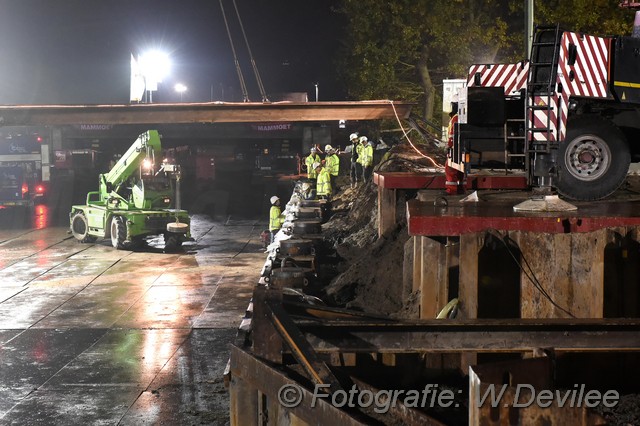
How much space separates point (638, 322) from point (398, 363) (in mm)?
2522

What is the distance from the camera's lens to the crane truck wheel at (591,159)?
10406mm

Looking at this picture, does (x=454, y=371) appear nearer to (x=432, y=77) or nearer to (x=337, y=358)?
(x=337, y=358)

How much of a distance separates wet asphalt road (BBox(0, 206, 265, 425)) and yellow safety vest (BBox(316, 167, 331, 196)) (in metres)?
2.64

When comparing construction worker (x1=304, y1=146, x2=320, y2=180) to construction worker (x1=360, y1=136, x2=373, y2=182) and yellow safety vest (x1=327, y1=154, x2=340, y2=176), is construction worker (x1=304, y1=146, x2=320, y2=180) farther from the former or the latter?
construction worker (x1=360, y1=136, x2=373, y2=182)

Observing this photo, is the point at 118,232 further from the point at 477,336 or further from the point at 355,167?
the point at 477,336

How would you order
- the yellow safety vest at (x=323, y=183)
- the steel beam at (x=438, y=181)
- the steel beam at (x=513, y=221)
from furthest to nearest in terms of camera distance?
the yellow safety vest at (x=323, y=183), the steel beam at (x=438, y=181), the steel beam at (x=513, y=221)

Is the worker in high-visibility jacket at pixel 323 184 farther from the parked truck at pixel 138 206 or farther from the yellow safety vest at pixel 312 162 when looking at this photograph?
the parked truck at pixel 138 206

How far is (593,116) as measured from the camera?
10.6 metres

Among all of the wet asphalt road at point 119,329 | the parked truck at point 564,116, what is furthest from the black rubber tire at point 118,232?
the parked truck at point 564,116

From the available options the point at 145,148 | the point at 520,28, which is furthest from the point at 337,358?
the point at 520,28

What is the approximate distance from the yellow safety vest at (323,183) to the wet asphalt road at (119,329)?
264cm

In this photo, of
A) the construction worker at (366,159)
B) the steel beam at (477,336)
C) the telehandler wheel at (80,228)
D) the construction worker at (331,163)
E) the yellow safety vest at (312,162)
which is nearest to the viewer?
the steel beam at (477,336)

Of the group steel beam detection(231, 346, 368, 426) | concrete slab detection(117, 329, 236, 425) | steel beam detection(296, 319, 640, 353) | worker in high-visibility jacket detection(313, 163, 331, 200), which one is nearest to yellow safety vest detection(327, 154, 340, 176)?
worker in high-visibility jacket detection(313, 163, 331, 200)

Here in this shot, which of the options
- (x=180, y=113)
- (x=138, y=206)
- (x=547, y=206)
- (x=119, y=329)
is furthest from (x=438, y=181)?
(x=138, y=206)
